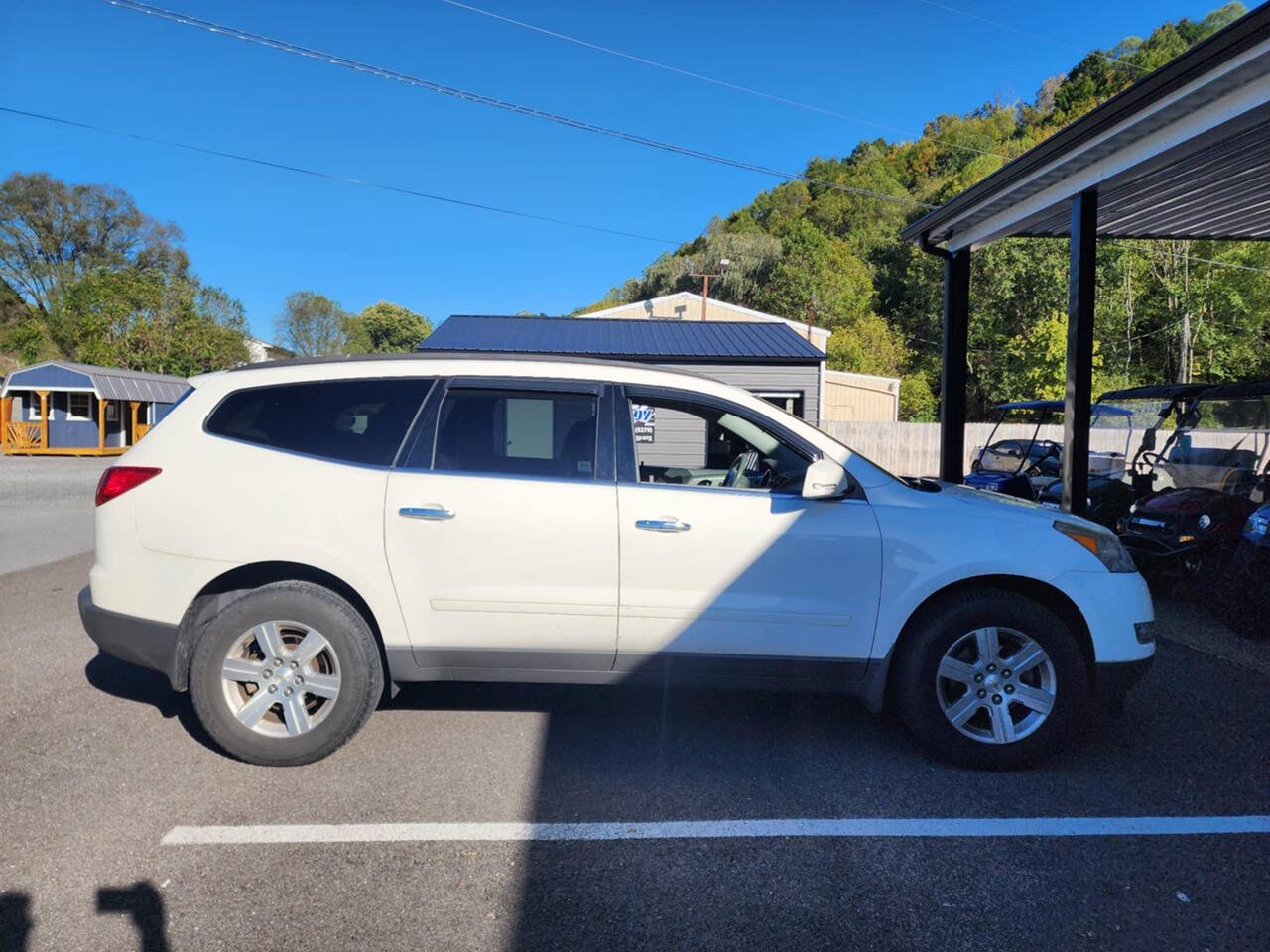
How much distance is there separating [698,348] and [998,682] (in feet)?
51.2

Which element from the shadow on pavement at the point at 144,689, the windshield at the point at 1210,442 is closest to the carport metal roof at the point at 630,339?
the windshield at the point at 1210,442

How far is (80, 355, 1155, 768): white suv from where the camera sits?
3.62 meters

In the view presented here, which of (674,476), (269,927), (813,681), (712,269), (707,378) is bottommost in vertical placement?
(269,927)

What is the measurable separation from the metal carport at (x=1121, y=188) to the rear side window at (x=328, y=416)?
18.5 feet

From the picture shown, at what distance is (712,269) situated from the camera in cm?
5459

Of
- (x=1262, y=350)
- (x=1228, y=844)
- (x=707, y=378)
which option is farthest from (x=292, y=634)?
(x=1262, y=350)

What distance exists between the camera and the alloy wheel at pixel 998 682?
11.9 ft

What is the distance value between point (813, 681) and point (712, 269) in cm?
5326

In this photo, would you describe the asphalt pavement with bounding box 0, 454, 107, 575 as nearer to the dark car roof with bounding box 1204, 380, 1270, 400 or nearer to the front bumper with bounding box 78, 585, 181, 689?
the front bumper with bounding box 78, 585, 181, 689

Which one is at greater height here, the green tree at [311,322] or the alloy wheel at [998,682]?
the green tree at [311,322]

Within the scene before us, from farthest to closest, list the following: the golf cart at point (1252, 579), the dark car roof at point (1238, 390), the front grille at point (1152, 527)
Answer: the dark car roof at point (1238, 390) → the front grille at point (1152, 527) → the golf cart at point (1252, 579)

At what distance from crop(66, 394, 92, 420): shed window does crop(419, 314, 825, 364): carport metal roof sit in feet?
61.4

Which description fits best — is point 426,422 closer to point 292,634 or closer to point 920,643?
point 292,634

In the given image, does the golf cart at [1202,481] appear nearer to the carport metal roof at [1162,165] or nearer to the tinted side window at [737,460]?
the carport metal roof at [1162,165]
